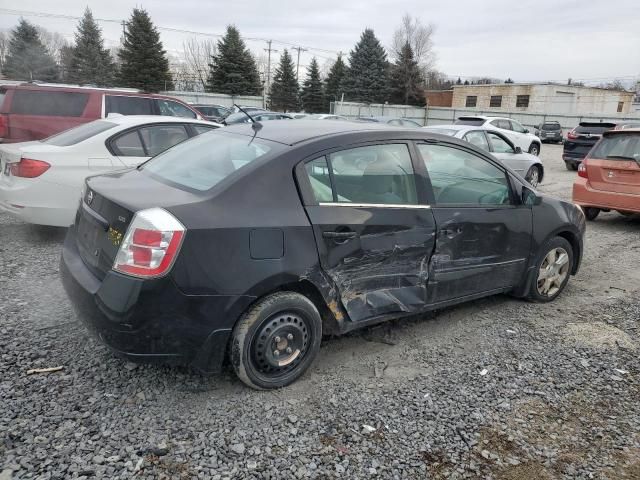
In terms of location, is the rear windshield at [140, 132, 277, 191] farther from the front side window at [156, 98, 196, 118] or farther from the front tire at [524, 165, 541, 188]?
the front tire at [524, 165, 541, 188]

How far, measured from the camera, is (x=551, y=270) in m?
4.52

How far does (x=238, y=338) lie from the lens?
2758mm

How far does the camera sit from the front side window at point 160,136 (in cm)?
600

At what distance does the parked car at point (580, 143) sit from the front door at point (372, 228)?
14.1m

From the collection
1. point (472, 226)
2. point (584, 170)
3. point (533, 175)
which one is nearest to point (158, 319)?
point (472, 226)

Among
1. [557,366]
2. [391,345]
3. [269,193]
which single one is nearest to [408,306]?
[391,345]

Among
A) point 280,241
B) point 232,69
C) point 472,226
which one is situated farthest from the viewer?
point 232,69

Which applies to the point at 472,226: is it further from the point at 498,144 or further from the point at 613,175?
the point at 498,144

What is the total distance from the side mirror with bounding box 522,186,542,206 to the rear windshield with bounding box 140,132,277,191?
2.31 meters

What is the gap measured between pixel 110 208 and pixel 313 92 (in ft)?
171

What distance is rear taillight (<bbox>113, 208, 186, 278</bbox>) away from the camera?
249 cm

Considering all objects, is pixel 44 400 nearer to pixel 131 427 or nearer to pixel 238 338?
pixel 131 427

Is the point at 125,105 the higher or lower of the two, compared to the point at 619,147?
higher

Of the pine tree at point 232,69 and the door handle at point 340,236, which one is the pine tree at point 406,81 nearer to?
the pine tree at point 232,69
